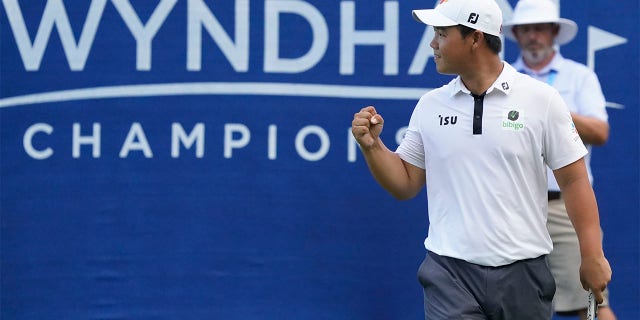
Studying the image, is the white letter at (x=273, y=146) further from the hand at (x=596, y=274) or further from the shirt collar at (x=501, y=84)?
the hand at (x=596, y=274)

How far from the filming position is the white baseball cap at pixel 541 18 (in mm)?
4887

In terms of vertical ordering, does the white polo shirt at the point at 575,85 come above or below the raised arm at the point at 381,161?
above

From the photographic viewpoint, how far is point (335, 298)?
5.15 m

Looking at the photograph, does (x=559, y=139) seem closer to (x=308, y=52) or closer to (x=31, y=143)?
(x=308, y=52)

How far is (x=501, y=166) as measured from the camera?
3.66 metres

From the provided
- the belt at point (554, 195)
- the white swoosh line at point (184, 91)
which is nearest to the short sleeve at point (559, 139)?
the belt at point (554, 195)

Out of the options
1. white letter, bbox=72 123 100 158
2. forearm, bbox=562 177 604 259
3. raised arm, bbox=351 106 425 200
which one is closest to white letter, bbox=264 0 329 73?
white letter, bbox=72 123 100 158

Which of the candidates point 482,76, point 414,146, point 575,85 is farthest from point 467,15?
point 575,85

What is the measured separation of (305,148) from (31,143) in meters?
1.26

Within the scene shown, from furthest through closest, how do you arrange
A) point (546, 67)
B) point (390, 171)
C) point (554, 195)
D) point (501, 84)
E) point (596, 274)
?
1. point (546, 67)
2. point (554, 195)
3. point (390, 171)
4. point (501, 84)
5. point (596, 274)

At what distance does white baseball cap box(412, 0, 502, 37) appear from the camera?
3.72 metres

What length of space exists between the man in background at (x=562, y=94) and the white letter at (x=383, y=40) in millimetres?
509

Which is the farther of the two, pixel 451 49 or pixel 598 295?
pixel 451 49

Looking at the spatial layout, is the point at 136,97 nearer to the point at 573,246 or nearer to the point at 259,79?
the point at 259,79
